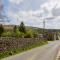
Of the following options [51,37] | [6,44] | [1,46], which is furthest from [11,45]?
[51,37]

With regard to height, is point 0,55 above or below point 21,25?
below

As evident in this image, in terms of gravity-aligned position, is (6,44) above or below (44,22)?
below

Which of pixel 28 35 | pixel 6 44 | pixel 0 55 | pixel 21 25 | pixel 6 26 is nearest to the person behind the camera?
pixel 0 55

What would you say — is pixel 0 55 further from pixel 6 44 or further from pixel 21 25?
pixel 21 25

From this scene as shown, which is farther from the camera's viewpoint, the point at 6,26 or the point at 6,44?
the point at 6,26

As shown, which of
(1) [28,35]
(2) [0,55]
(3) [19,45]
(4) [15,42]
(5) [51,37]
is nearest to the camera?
(2) [0,55]

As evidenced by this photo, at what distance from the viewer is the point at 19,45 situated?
3356 cm

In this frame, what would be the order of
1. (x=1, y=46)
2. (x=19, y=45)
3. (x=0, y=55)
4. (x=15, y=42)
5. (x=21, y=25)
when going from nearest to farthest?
(x=0, y=55) → (x=1, y=46) → (x=15, y=42) → (x=19, y=45) → (x=21, y=25)

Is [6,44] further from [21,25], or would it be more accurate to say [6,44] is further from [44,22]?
[44,22]

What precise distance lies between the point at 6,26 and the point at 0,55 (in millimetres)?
85086

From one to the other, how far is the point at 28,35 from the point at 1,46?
1603 inches

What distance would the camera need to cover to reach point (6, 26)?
4210 inches

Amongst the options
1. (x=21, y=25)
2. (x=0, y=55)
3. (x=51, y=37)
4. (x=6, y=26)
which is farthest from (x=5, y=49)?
(x=51, y=37)

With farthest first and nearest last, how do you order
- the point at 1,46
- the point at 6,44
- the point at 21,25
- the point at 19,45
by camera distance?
1. the point at 21,25
2. the point at 19,45
3. the point at 6,44
4. the point at 1,46
